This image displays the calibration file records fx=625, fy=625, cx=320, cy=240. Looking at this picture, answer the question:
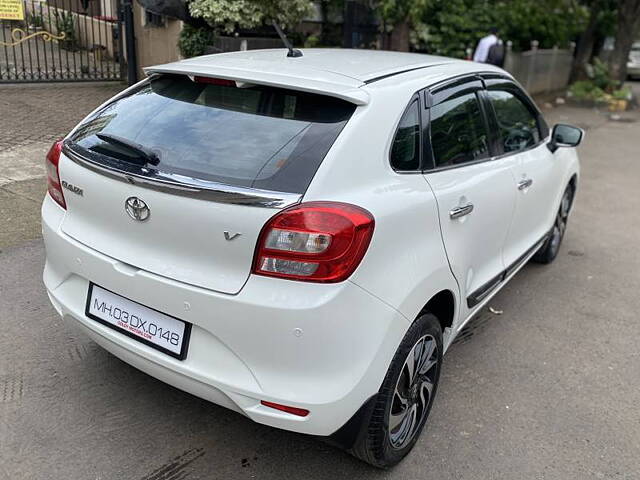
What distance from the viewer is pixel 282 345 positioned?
7.07 feet

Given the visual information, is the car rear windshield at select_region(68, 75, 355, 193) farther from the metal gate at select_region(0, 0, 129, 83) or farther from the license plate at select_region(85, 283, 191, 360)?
the metal gate at select_region(0, 0, 129, 83)

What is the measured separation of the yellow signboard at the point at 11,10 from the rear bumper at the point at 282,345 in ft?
27.4

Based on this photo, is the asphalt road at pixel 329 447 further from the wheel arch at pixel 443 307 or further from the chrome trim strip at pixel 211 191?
the chrome trim strip at pixel 211 191

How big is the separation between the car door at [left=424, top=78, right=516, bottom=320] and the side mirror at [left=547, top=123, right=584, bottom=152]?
106 cm

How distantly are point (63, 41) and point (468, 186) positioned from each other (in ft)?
34.9

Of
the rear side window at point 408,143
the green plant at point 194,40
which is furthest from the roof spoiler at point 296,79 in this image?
the green plant at point 194,40

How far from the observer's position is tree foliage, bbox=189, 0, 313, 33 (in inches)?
365

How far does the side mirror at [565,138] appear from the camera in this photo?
453cm

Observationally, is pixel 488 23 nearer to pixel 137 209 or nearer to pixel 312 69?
pixel 312 69

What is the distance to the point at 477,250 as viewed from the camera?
10.5ft

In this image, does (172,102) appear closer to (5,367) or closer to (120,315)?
(120,315)

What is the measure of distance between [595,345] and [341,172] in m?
2.49

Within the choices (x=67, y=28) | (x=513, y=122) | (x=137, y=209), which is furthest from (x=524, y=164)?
(x=67, y=28)

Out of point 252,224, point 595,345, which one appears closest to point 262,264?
point 252,224
